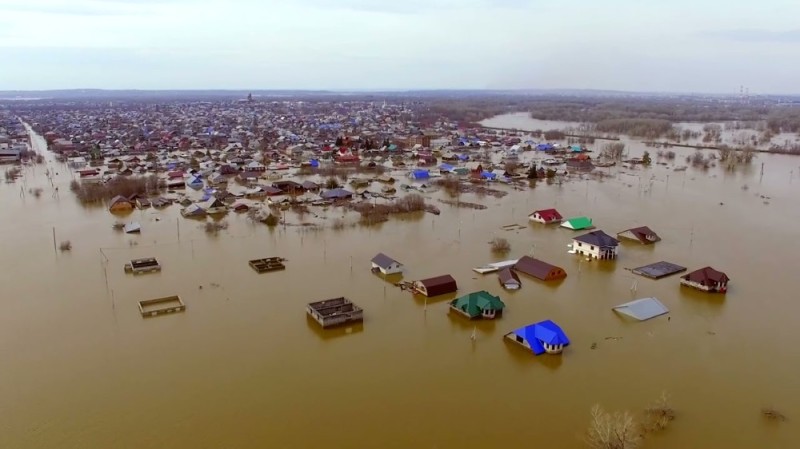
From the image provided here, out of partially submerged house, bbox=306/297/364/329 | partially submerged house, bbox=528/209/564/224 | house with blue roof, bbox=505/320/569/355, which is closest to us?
house with blue roof, bbox=505/320/569/355

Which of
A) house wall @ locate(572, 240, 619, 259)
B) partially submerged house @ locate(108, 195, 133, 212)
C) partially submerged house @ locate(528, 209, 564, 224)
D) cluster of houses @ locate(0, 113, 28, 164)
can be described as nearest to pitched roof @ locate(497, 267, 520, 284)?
house wall @ locate(572, 240, 619, 259)

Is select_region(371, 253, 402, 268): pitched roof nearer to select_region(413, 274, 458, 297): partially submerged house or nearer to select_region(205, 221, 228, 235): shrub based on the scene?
select_region(413, 274, 458, 297): partially submerged house

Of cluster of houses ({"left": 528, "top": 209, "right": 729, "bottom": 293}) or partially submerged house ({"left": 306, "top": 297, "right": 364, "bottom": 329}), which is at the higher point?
cluster of houses ({"left": 528, "top": 209, "right": 729, "bottom": 293})

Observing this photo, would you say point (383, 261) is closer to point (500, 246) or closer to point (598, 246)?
point (500, 246)

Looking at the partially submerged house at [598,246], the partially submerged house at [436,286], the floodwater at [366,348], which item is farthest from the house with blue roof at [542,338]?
the partially submerged house at [598,246]

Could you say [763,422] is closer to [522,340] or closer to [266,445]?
[522,340]

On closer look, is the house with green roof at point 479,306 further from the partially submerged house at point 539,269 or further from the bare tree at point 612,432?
the bare tree at point 612,432
